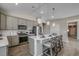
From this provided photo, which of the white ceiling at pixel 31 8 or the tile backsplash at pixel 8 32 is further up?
the white ceiling at pixel 31 8

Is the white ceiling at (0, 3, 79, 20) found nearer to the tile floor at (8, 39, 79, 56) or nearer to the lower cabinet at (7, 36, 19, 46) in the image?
the tile floor at (8, 39, 79, 56)

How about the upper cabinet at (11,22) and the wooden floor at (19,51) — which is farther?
the upper cabinet at (11,22)

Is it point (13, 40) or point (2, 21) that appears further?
point (13, 40)

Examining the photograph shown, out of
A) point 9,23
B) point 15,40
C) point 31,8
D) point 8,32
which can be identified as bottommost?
point 15,40

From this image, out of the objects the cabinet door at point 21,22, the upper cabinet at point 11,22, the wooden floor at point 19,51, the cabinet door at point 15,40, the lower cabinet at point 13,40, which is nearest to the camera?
the wooden floor at point 19,51

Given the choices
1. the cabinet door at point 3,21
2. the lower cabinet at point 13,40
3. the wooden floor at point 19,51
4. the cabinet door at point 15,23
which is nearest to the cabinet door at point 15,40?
the lower cabinet at point 13,40

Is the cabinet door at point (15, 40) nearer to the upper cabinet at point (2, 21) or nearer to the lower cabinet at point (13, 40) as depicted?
the lower cabinet at point (13, 40)

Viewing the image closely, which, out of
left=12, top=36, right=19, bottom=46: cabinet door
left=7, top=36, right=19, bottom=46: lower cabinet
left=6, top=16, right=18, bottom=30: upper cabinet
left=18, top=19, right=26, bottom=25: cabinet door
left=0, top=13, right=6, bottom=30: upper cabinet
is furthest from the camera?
left=12, top=36, right=19, bottom=46: cabinet door

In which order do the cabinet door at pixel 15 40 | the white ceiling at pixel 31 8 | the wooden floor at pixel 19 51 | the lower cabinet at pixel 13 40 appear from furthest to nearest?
the cabinet door at pixel 15 40
the lower cabinet at pixel 13 40
the wooden floor at pixel 19 51
the white ceiling at pixel 31 8

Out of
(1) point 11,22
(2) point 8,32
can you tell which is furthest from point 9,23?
(2) point 8,32

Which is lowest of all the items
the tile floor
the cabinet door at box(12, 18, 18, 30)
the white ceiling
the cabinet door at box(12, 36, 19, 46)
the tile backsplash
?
the tile floor

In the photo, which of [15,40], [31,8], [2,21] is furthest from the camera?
[15,40]

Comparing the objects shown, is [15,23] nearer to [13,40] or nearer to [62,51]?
[13,40]

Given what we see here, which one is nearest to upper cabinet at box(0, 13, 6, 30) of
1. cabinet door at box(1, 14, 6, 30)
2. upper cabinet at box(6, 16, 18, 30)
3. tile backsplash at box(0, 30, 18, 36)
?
cabinet door at box(1, 14, 6, 30)
